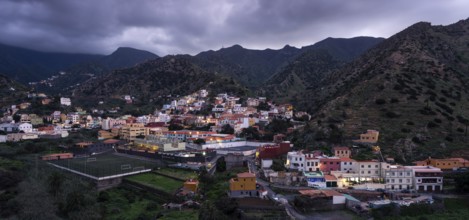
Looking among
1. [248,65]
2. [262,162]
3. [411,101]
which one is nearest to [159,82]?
[248,65]

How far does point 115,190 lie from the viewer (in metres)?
36.5

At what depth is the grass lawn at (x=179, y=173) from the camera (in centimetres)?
3722

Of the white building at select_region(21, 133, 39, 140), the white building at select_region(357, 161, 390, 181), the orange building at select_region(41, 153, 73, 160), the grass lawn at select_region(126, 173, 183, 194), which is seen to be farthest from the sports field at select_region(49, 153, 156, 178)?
the white building at select_region(357, 161, 390, 181)

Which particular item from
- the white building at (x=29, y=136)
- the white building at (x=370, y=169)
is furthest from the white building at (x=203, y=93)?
the white building at (x=370, y=169)

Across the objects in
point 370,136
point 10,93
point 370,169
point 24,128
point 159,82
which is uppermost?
point 159,82

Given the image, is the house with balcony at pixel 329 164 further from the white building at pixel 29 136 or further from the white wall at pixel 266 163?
the white building at pixel 29 136

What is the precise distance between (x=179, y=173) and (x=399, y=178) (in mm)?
20240

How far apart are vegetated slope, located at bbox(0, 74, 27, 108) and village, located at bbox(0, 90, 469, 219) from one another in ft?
56.6

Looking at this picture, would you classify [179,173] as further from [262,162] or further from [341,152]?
[341,152]

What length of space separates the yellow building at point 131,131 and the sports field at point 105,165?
1209 cm

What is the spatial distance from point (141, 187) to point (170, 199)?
5.35 m

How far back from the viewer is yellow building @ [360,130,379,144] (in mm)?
43609

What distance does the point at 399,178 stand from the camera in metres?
33.0

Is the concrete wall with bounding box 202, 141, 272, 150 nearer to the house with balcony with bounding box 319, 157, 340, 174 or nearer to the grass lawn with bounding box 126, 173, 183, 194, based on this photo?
the grass lawn with bounding box 126, 173, 183, 194
